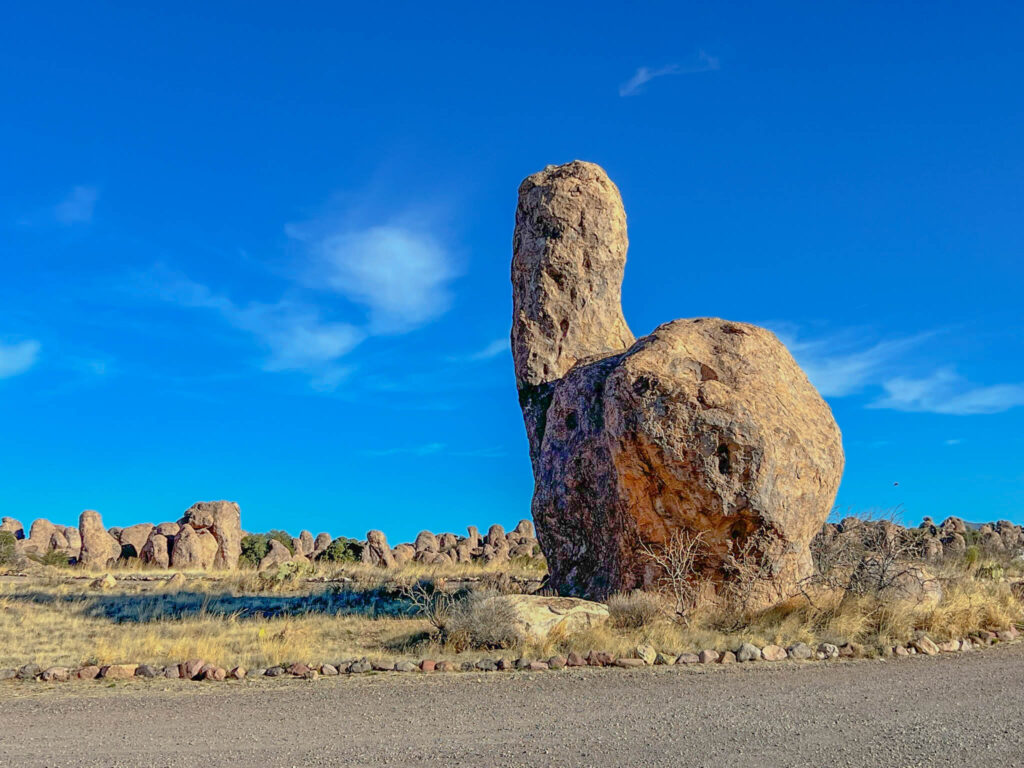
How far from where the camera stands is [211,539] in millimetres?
38031

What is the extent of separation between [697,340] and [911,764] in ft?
26.2

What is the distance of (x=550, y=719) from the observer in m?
7.20

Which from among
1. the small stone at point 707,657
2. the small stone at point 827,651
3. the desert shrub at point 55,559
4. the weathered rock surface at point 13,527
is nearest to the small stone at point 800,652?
the small stone at point 827,651

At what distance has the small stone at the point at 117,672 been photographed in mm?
9828

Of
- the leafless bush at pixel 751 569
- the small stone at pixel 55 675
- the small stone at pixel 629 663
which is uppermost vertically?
the leafless bush at pixel 751 569

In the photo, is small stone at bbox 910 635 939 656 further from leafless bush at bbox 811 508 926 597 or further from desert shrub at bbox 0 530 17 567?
desert shrub at bbox 0 530 17 567

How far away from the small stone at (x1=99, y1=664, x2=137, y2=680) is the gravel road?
1.00 ft

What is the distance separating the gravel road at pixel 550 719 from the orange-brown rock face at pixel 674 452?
2648mm

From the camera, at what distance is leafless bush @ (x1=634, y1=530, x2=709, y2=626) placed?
1207cm

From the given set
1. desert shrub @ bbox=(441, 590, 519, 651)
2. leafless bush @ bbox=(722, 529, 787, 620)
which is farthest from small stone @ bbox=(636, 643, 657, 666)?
leafless bush @ bbox=(722, 529, 787, 620)

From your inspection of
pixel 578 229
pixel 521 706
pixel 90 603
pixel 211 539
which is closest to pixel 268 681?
pixel 521 706

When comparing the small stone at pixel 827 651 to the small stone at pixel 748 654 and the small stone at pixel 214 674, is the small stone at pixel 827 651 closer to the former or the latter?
the small stone at pixel 748 654

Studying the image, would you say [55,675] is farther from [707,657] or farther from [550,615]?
[707,657]

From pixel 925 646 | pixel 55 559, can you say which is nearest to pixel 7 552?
pixel 55 559
